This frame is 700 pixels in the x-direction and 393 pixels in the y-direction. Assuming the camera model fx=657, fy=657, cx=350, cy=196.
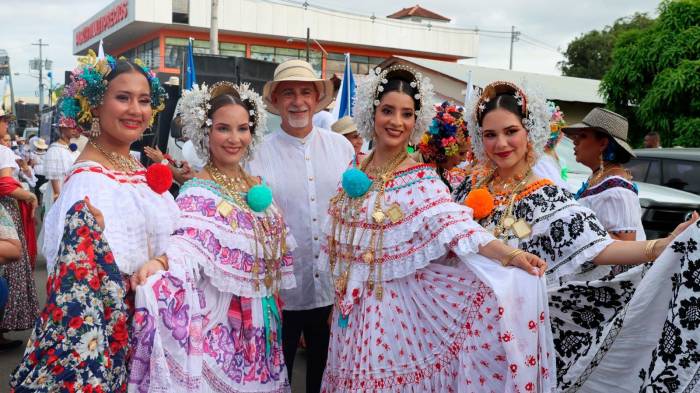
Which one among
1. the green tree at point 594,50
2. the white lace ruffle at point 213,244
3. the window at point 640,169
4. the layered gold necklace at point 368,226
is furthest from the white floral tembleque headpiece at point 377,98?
the green tree at point 594,50

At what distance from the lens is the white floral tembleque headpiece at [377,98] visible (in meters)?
3.47

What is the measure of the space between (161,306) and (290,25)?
37295 millimetres

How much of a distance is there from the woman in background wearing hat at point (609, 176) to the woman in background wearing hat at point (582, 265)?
1.15 m

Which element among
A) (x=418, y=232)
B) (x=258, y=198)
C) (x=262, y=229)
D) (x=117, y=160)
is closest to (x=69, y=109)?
(x=117, y=160)

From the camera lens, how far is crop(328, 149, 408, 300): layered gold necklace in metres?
3.26

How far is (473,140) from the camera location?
3.54 meters

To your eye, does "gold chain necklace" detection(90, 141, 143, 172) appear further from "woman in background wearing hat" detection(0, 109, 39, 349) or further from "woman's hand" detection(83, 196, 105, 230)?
"woman in background wearing hat" detection(0, 109, 39, 349)

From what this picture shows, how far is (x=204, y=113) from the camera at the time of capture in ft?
11.5

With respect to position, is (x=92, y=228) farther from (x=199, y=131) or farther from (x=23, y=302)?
(x=23, y=302)

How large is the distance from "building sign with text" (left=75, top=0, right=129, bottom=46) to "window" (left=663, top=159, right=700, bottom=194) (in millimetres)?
34393

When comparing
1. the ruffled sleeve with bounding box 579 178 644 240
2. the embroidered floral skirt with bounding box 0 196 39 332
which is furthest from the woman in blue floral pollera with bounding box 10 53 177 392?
the embroidered floral skirt with bounding box 0 196 39 332

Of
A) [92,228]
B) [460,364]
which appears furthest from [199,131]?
[460,364]

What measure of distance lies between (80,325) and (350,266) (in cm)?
132

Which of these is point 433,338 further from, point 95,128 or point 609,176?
point 609,176
